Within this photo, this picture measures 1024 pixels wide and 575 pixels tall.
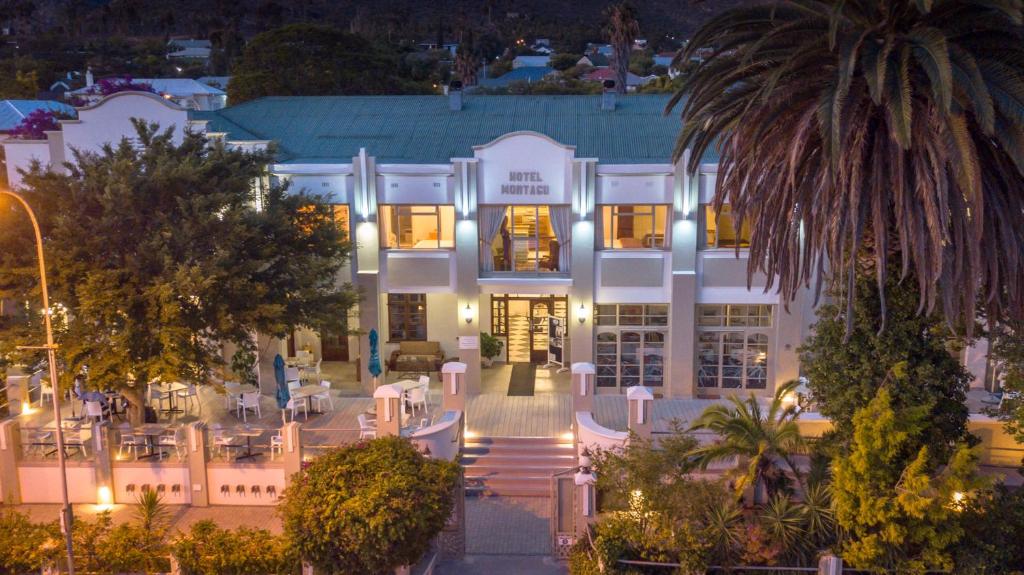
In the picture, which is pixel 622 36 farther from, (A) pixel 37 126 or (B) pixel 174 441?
(B) pixel 174 441

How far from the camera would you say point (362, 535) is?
1366 centimetres

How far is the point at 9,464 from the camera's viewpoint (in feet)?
60.7

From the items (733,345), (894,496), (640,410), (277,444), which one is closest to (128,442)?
(277,444)

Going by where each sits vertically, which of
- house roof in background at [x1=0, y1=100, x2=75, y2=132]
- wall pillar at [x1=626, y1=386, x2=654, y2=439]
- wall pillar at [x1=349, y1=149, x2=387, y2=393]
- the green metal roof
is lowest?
wall pillar at [x1=626, y1=386, x2=654, y2=439]

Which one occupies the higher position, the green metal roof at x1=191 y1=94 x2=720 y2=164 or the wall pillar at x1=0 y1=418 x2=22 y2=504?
the green metal roof at x1=191 y1=94 x2=720 y2=164

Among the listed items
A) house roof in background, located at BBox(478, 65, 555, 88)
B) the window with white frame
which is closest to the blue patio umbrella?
the window with white frame

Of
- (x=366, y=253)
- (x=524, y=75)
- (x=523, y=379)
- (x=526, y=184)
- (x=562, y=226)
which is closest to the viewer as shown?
(x=526, y=184)

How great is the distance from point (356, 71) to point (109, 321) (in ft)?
119

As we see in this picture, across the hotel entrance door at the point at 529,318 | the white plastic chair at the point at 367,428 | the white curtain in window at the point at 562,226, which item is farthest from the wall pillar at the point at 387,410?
the hotel entrance door at the point at 529,318

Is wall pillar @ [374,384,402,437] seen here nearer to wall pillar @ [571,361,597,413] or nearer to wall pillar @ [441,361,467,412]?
wall pillar @ [441,361,467,412]

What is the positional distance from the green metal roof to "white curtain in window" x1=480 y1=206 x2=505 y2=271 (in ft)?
6.71

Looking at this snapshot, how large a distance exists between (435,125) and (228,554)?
16831 millimetres

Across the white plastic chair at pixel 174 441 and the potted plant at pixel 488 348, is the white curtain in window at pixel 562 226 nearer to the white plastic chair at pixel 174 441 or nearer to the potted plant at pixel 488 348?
the potted plant at pixel 488 348

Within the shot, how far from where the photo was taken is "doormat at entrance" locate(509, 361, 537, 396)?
24.4m
